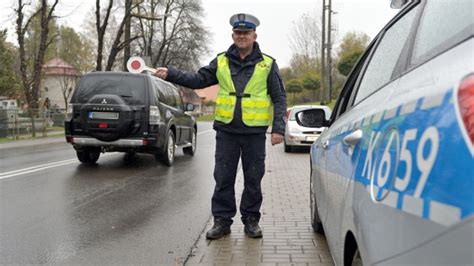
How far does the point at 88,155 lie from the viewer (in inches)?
446

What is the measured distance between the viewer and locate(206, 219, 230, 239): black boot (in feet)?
16.0

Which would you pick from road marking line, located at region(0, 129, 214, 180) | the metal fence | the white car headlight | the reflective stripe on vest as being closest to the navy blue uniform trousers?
the reflective stripe on vest

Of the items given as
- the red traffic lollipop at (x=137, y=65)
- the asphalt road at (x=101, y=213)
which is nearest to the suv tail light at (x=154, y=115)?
the asphalt road at (x=101, y=213)

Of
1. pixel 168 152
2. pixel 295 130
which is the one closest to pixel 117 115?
pixel 168 152

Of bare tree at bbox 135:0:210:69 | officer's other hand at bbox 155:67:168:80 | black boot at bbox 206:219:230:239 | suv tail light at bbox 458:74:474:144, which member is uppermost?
bare tree at bbox 135:0:210:69

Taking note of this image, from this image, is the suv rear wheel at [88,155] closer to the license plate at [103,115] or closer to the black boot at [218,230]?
the license plate at [103,115]

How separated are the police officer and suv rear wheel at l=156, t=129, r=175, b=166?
5888 millimetres

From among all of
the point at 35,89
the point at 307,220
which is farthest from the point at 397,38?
the point at 35,89

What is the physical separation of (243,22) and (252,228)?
1962 millimetres

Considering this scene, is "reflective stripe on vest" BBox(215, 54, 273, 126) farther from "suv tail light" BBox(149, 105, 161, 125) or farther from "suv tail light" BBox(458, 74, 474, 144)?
"suv tail light" BBox(149, 105, 161, 125)

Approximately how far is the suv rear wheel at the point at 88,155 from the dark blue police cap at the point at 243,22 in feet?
22.4

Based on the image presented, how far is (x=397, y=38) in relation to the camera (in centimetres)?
249

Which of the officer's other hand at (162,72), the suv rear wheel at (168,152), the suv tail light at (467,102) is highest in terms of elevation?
the officer's other hand at (162,72)

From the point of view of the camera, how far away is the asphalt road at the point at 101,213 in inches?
177
